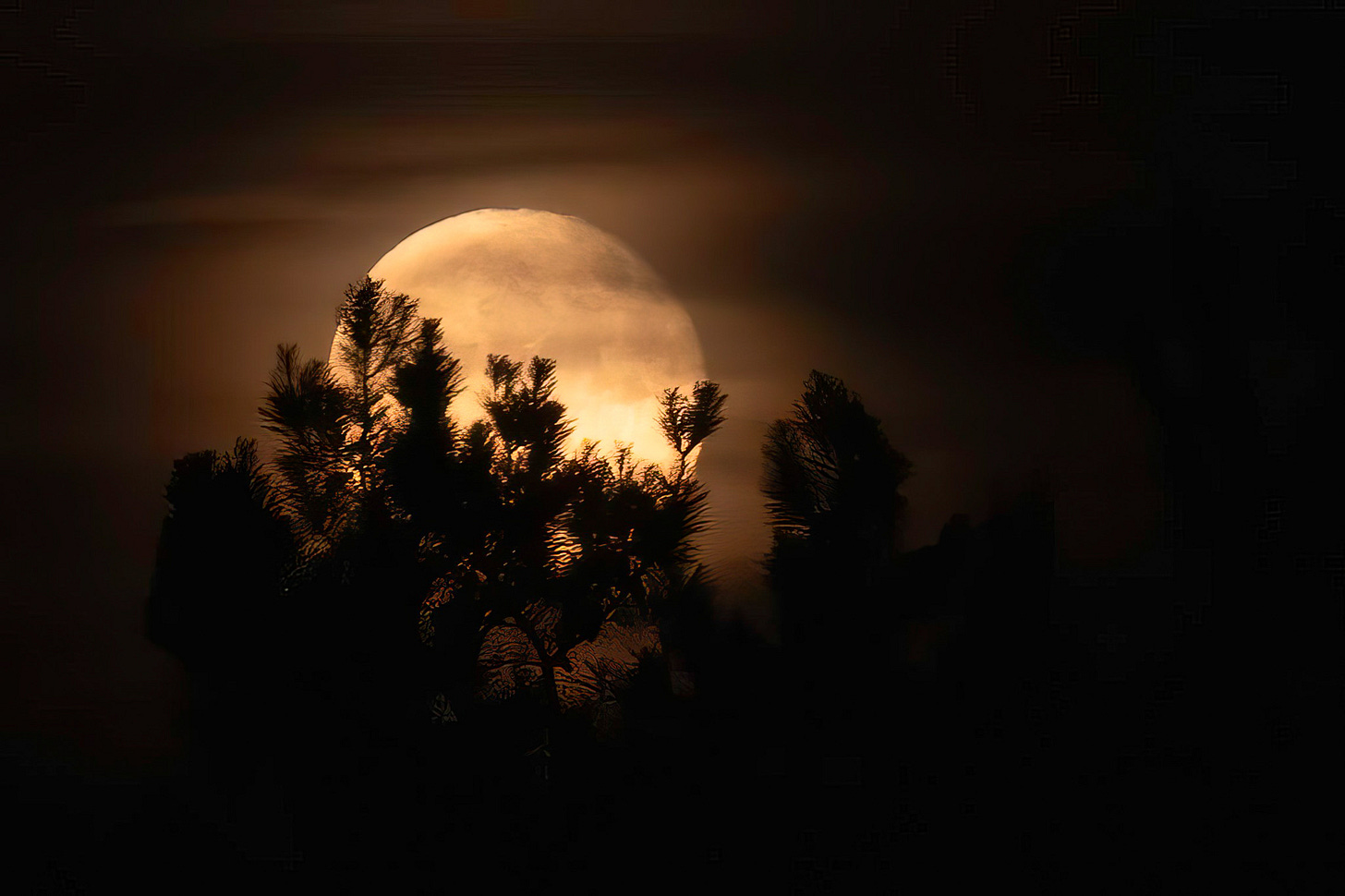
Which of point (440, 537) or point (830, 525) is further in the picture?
point (830, 525)

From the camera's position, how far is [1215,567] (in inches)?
56.5

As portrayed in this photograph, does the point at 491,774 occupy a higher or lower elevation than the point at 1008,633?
lower

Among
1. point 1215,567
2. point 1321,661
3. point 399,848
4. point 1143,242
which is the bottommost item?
point 399,848

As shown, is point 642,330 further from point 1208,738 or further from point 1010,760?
point 1208,738

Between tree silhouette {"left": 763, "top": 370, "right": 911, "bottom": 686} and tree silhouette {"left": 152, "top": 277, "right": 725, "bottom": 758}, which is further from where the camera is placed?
tree silhouette {"left": 763, "top": 370, "right": 911, "bottom": 686}

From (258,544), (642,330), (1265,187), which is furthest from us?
(1265,187)

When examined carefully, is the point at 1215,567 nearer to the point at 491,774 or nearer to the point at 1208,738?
the point at 1208,738

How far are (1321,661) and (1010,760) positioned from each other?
0.46 meters

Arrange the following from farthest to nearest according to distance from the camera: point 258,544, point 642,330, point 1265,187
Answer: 1. point 1265,187
2. point 642,330
3. point 258,544

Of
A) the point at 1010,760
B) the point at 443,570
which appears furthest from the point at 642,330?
the point at 1010,760

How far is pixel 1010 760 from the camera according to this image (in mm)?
1380

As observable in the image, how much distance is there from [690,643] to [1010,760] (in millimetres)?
481

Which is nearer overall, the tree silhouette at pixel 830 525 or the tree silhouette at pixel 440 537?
the tree silhouette at pixel 440 537

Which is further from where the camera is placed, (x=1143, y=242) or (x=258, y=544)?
(x=1143, y=242)
